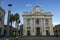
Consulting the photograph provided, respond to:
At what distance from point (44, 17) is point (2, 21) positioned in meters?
16.3

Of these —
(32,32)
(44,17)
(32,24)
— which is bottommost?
(32,32)

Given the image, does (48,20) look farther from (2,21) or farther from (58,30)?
(2,21)

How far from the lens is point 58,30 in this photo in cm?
5162

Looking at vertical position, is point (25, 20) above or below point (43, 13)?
below

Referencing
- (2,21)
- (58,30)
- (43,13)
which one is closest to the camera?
(2,21)

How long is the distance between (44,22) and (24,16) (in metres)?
8.18

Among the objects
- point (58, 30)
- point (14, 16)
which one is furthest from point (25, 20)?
point (58, 30)

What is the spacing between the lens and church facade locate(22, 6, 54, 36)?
145 ft

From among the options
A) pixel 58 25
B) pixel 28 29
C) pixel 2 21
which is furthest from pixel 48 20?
pixel 2 21

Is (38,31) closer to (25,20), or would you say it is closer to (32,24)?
(32,24)

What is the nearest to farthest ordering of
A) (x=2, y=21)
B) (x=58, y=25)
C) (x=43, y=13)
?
(x=2, y=21)
(x=43, y=13)
(x=58, y=25)

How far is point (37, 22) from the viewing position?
148ft

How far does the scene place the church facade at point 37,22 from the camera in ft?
145

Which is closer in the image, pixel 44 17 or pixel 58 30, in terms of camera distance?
pixel 44 17
